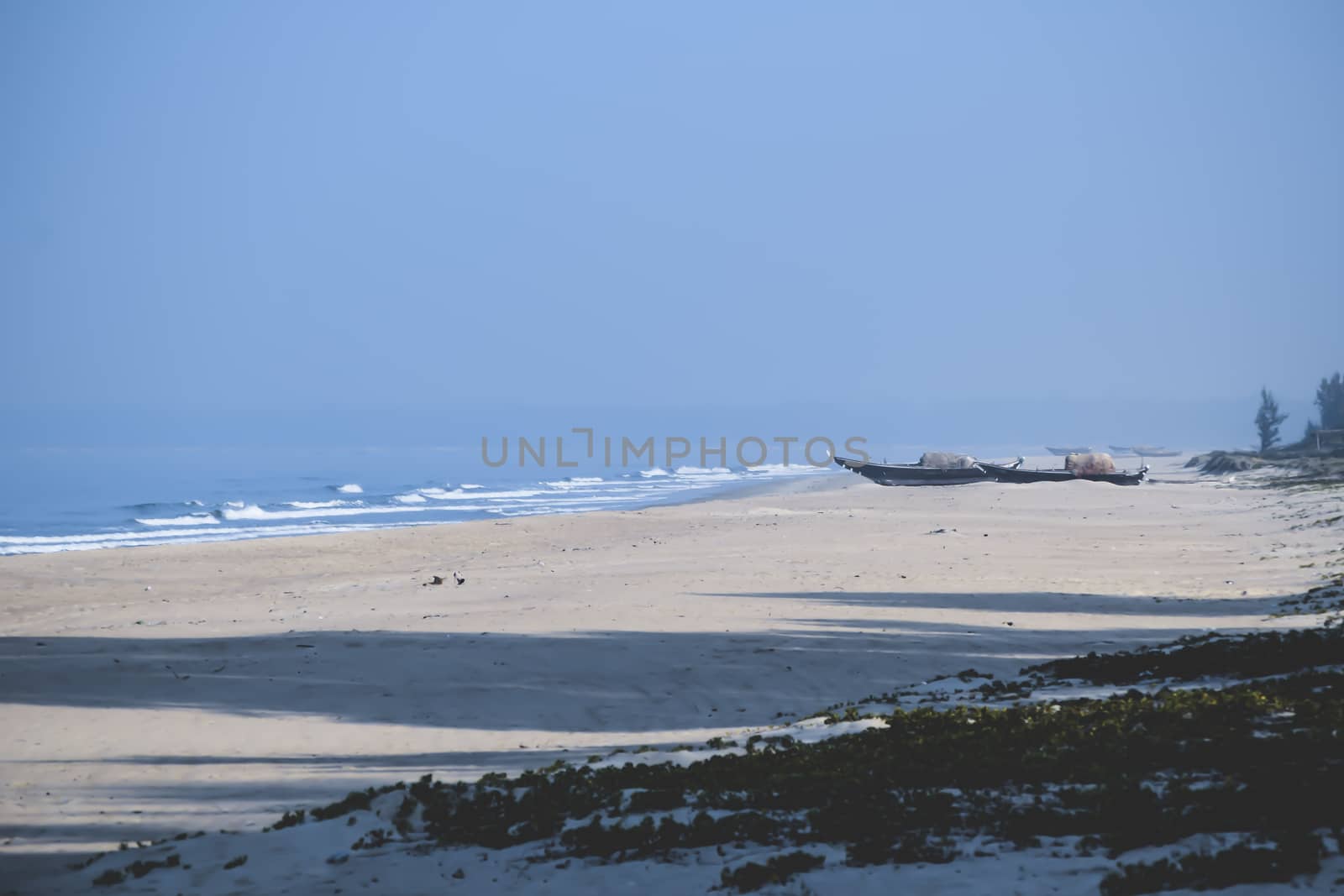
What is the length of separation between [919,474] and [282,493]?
101 feet

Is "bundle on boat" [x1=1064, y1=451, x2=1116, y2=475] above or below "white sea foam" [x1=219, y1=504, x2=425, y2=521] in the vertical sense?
above

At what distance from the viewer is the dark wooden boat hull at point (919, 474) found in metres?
41.6

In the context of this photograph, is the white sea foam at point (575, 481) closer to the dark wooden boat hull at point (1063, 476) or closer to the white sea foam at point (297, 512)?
the white sea foam at point (297, 512)

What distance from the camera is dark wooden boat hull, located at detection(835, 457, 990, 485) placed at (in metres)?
41.6

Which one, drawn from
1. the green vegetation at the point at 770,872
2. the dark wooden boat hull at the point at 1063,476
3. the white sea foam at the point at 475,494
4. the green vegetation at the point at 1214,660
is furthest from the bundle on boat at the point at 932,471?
the green vegetation at the point at 770,872

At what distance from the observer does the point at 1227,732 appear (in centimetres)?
646

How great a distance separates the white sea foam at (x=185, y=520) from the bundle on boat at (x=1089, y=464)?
3224cm

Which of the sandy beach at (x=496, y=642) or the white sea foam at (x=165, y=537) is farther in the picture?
the white sea foam at (x=165, y=537)

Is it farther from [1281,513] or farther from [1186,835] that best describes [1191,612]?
[1281,513]

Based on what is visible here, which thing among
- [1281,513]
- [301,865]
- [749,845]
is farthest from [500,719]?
[1281,513]

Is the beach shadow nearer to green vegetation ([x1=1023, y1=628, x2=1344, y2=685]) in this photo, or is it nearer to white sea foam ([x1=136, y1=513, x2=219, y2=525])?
green vegetation ([x1=1023, y1=628, x2=1344, y2=685])

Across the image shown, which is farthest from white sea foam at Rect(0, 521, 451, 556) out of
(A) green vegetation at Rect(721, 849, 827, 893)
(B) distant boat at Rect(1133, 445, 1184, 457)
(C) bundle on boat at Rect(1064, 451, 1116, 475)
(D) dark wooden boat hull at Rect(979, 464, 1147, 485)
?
(B) distant boat at Rect(1133, 445, 1184, 457)

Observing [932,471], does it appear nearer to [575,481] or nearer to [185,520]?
[575,481]

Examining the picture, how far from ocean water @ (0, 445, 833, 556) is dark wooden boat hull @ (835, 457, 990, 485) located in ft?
25.6
